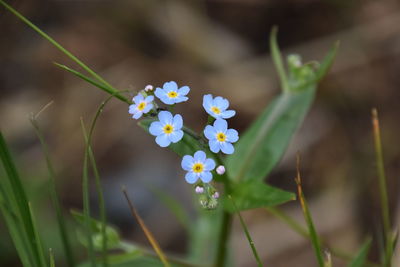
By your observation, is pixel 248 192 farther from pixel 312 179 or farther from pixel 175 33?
pixel 175 33

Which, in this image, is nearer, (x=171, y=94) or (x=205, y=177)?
(x=205, y=177)

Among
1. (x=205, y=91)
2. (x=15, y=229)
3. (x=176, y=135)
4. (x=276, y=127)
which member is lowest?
(x=15, y=229)

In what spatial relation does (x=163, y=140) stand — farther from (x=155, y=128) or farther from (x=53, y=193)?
(x=53, y=193)

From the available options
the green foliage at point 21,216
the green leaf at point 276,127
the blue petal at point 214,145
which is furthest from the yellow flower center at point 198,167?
the green leaf at point 276,127

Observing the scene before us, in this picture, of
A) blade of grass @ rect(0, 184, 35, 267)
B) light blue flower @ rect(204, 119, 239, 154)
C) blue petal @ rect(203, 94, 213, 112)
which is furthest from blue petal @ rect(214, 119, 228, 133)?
blade of grass @ rect(0, 184, 35, 267)

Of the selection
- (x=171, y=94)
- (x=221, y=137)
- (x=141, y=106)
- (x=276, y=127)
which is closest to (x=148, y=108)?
(x=141, y=106)

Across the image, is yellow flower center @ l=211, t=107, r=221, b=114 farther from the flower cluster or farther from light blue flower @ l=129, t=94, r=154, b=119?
light blue flower @ l=129, t=94, r=154, b=119

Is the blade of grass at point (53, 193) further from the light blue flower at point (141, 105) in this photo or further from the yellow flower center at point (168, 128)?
the yellow flower center at point (168, 128)

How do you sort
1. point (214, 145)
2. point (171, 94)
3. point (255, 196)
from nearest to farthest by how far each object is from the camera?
1. point (214, 145)
2. point (171, 94)
3. point (255, 196)
